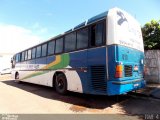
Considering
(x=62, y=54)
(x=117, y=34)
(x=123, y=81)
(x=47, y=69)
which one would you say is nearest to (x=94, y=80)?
(x=123, y=81)

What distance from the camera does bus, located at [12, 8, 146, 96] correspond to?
6.88 m

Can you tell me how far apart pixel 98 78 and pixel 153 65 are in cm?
685

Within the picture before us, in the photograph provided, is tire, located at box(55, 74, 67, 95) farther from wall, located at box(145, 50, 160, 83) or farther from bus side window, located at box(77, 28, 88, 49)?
wall, located at box(145, 50, 160, 83)

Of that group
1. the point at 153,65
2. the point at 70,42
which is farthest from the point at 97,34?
the point at 153,65

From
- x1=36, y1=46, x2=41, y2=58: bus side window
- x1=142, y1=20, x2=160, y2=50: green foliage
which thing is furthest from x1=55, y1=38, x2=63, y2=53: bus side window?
x1=142, y1=20, x2=160, y2=50: green foliage

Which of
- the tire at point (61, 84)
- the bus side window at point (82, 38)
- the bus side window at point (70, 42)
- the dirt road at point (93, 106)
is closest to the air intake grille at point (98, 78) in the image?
the dirt road at point (93, 106)

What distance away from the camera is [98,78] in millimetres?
7242

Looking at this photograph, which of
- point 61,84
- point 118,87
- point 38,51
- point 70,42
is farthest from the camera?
point 38,51

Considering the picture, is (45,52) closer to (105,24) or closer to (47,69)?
(47,69)

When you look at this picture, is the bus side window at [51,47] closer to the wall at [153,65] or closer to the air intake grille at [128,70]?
the air intake grille at [128,70]

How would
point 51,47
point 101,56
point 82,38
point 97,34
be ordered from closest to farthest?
point 101,56 → point 97,34 → point 82,38 → point 51,47

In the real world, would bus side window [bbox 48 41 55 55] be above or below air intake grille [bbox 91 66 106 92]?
above

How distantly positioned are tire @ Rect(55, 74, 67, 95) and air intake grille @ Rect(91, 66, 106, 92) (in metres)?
2.48

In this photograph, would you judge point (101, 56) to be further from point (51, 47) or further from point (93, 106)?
point (51, 47)
